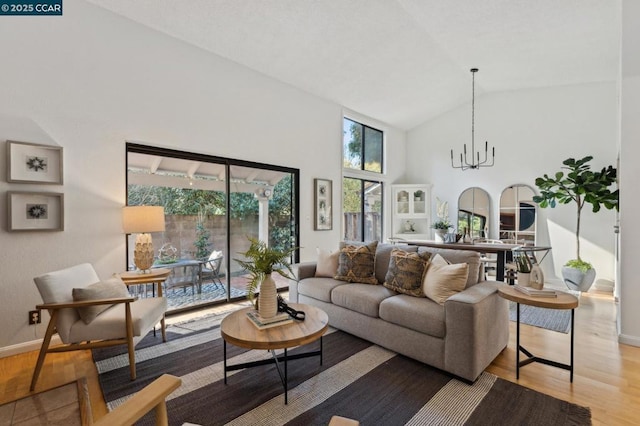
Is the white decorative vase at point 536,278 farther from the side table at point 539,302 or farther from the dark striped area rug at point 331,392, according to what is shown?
the dark striped area rug at point 331,392

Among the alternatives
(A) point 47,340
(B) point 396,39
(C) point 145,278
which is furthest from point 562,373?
(B) point 396,39

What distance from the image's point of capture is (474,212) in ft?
21.5

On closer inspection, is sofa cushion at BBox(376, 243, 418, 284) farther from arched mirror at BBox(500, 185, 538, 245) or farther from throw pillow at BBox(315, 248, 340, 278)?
arched mirror at BBox(500, 185, 538, 245)

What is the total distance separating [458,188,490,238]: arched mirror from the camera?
6.43m

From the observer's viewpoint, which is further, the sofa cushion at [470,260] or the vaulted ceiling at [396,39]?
the vaulted ceiling at [396,39]

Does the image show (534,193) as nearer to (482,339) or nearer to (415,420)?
(482,339)

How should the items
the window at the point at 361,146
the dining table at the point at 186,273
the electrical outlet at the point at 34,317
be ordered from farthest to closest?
the window at the point at 361,146 → the dining table at the point at 186,273 → the electrical outlet at the point at 34,317

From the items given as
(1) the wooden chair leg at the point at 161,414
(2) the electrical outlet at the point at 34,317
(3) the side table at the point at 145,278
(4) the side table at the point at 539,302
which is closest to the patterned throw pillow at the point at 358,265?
(4) the side table at the point at 539,302

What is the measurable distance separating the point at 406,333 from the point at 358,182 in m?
4.42

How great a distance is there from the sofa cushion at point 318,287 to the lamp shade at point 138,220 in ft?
5.72

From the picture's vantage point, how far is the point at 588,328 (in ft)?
11.3

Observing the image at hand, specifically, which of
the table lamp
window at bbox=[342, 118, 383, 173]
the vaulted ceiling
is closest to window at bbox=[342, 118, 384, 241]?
window at bbox=[342, 118, 383, 173]

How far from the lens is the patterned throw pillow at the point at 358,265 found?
3.41m

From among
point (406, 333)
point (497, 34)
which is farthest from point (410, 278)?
point (497, 34)
